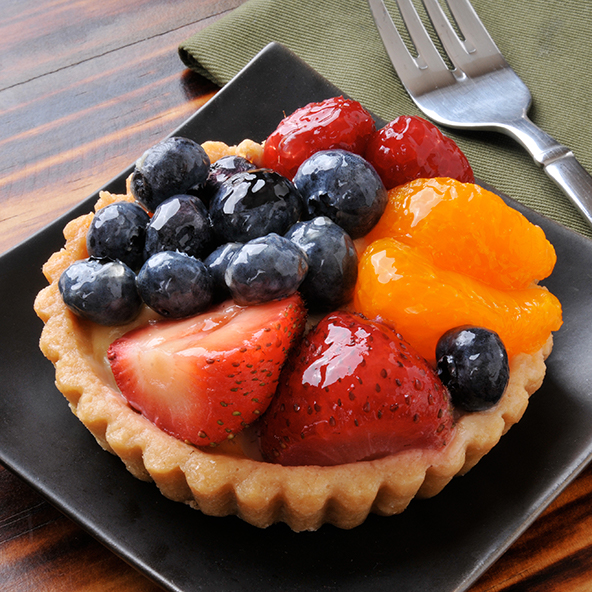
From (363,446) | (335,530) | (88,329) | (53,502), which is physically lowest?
(335,530)

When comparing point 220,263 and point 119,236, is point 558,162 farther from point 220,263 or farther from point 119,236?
point 119,236

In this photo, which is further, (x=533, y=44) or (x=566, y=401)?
(x=533, y=44)

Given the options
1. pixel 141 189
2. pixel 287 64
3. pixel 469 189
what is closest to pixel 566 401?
pixel 469 189

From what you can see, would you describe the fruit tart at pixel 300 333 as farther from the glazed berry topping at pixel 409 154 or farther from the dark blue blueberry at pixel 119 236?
the glazed berry topping at pixel 409 154

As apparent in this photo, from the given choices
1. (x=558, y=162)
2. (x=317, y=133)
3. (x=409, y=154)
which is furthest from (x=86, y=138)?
(x=558, y=162)

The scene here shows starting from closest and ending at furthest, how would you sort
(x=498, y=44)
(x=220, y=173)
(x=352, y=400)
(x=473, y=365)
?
(x=352, y=400) → (x=473, y=365) → (x=220, y=173) → (x=498, y=44)

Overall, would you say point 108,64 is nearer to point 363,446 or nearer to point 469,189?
point 469,189

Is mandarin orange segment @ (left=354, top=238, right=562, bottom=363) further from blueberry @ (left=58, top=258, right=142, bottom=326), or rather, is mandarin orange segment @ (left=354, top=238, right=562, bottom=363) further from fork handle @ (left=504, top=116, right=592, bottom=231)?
fork handle @ (left=504, top=116, right=592, bottom=231)
